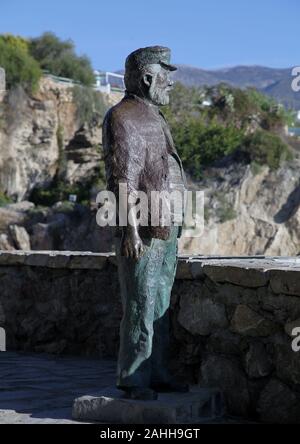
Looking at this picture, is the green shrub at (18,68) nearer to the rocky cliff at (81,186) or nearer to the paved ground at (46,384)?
the rocky cliff at (81,186)

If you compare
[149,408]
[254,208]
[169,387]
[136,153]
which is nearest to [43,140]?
[254,208]

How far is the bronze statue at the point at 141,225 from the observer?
5148 mm

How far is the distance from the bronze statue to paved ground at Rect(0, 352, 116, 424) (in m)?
0.56

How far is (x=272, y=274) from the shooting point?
553cm

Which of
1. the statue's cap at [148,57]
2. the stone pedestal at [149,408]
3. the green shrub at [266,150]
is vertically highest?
the statue's cap at [148,57]

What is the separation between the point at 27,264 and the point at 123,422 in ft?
12.0

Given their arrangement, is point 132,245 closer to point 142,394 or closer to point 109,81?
point 142,394

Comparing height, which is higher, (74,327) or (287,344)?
(287,344)


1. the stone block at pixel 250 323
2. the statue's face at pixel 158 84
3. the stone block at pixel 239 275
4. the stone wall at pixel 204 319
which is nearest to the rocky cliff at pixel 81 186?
the stone wall at pixel 204 319

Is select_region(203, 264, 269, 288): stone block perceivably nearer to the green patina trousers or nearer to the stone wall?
the stone wall

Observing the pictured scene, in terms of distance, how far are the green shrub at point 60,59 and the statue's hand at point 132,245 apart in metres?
34.7
